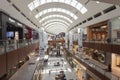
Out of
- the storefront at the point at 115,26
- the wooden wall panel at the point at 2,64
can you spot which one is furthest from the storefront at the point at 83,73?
the wooden wall panel at the point at 2,64

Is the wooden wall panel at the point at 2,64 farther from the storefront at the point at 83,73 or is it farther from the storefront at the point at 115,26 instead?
the storefront at the point at 115,26

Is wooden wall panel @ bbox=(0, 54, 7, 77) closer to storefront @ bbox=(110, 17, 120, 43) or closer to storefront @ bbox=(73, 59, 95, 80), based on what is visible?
storefront @ bbox=(73, 59, 95, 80)

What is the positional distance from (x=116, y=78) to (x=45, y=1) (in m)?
32.9

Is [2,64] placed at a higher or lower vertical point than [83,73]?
higher

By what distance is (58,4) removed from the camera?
47.3 metres

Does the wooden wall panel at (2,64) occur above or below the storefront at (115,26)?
below

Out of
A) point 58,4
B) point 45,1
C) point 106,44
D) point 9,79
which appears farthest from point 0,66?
point 58,4

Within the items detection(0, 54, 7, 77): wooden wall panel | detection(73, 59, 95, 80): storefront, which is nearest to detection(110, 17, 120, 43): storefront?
detection(73, 59, 95, 80): storefront

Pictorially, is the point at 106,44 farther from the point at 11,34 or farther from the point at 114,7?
the point at 11,34

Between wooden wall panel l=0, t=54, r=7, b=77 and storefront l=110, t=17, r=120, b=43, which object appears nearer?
wooden wall panel l=0, t=54, r=7, b=77

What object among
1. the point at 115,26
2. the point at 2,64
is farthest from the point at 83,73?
the point at 2,64

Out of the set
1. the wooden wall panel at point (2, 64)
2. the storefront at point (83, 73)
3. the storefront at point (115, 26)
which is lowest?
the storefront at point (83, 73)

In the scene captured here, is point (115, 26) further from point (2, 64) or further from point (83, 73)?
point (2, 64)

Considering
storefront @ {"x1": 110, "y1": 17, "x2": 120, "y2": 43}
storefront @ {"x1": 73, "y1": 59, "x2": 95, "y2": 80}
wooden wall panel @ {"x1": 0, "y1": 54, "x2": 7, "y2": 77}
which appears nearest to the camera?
wooden wall panel @ {"x1": 0, "y1": 54, "x2": 7, "y2": 77}
